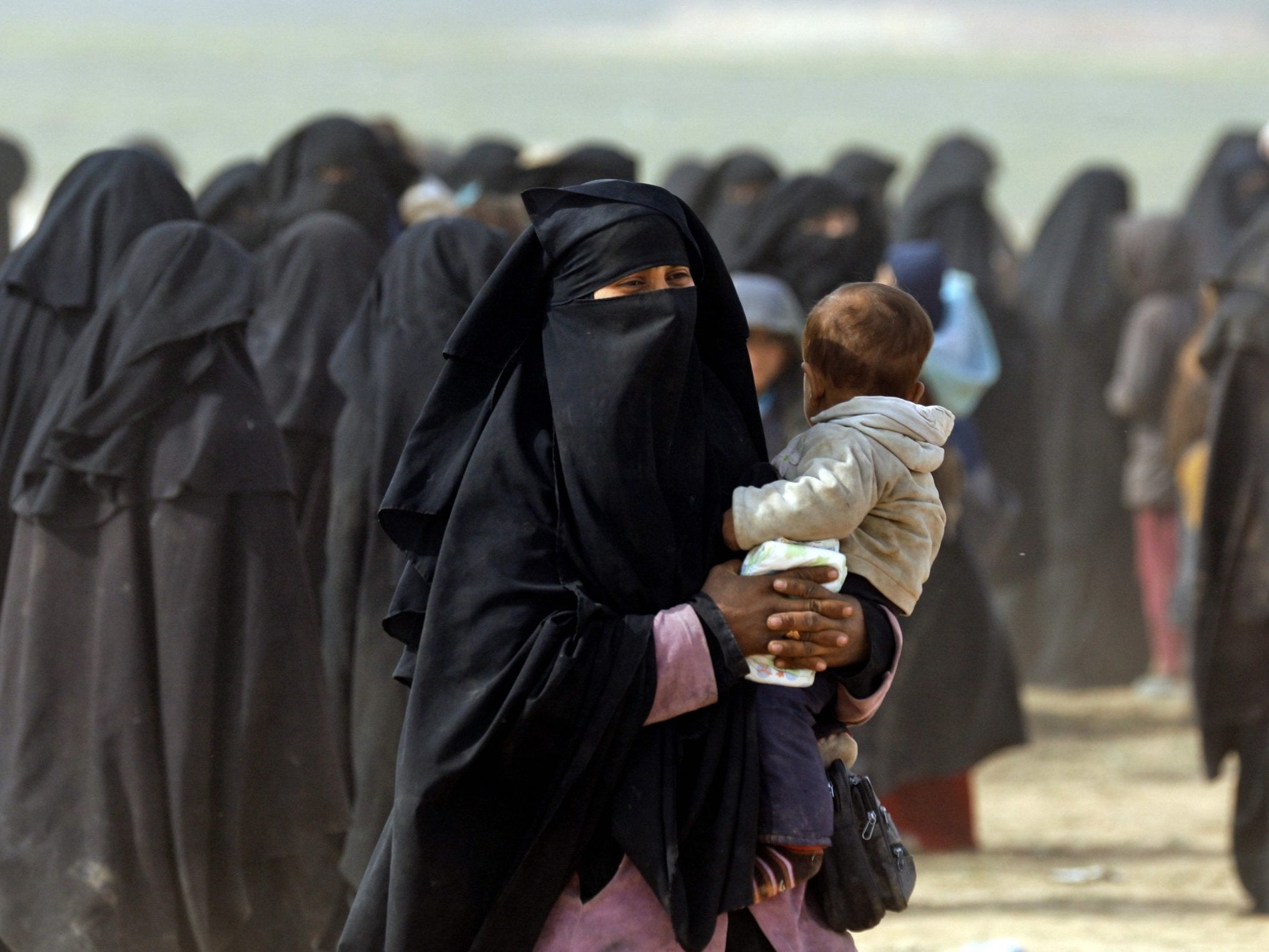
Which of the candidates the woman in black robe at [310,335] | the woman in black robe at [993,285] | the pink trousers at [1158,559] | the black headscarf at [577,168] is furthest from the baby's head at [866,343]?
the pink trousers at [1158,559]

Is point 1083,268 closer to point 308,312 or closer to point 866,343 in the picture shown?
point 308,312

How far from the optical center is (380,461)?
3.82 m

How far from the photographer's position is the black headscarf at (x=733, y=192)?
25.7 ft

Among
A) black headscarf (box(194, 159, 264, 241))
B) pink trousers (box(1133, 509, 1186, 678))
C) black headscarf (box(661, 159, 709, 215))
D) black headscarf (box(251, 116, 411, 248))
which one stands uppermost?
black headscarf (box(251, 116, 411, 248))

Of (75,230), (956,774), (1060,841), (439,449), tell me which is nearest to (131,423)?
(75,230)

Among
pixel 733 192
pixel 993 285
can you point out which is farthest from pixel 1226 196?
pixel 733 192

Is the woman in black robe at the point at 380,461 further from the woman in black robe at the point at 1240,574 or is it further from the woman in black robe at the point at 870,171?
the woman in black robe at the point at 870,171

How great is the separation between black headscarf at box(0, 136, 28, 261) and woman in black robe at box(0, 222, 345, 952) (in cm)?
524

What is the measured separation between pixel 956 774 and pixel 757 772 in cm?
371

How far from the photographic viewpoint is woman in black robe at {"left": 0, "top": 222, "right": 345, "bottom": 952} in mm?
3566

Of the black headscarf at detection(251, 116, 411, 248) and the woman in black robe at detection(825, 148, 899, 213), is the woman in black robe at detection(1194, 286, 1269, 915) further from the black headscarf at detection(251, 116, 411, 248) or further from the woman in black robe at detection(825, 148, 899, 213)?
the woman in black robe at detection(825, 148, 899, 213)

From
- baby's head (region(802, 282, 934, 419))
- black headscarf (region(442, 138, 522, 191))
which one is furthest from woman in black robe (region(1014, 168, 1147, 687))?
baby's head (region(802, 282, 934, 419))

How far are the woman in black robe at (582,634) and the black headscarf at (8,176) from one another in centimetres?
670

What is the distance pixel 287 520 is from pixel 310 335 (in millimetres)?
1277
